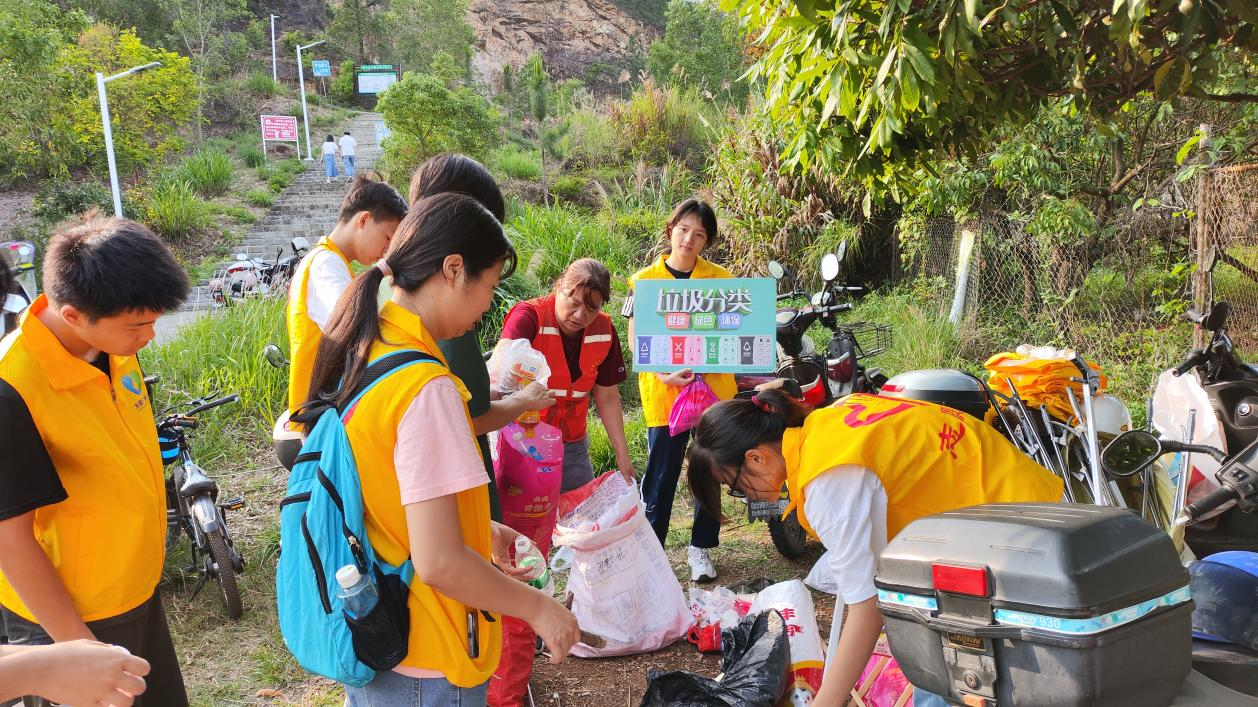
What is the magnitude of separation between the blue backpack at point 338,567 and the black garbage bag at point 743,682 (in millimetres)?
1260

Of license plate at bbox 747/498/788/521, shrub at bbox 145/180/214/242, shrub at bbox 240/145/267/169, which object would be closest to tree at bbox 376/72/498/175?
shrub at bbox 145/180/214/242

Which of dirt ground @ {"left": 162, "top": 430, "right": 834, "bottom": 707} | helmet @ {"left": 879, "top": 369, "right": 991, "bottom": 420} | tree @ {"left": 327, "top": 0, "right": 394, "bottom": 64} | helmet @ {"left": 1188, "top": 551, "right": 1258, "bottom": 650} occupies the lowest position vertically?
dirt ground @ {"left": 162, "top": 430, "right": 834, "bottom": 707}

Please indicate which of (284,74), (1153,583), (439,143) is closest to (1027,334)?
(1153,583)

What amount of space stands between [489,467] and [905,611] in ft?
5.25

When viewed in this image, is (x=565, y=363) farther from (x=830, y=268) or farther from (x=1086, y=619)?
(x=1086, y=619)

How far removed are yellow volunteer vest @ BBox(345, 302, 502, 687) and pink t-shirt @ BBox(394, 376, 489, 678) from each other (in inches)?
0.8

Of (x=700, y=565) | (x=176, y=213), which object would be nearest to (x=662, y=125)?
(x=176, y=213)

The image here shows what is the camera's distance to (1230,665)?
1501 millimetres

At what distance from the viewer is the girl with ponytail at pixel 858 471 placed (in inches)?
74.5

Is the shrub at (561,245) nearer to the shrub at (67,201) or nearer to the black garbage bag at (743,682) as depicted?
the black garbage bag at (743,682)

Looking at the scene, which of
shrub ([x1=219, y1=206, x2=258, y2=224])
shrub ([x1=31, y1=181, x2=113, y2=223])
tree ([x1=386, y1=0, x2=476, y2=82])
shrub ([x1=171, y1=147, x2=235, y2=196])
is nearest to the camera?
shrub ([x1=31, y1=181, x2=113, y2=223])

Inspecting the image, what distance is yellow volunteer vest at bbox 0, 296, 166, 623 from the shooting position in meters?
1.78

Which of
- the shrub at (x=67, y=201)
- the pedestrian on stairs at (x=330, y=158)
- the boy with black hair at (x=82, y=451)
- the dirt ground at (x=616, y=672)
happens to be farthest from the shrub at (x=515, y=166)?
the boy with black hair at (x=82, y=451)

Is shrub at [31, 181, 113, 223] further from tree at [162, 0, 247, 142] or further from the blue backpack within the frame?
the blue backpack
